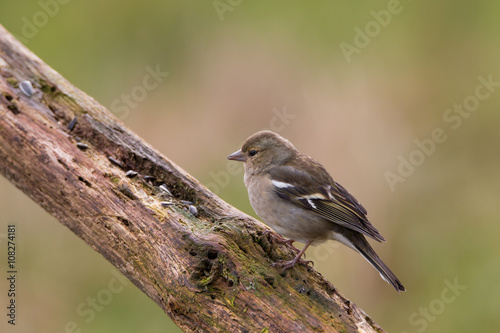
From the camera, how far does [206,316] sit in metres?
3.69

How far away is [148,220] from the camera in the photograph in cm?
408

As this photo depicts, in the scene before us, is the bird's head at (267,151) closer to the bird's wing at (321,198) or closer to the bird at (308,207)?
the bird at (308,207)

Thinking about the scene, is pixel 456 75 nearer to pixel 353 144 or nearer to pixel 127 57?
pixel 353 144

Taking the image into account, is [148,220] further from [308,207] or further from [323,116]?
[323,116]

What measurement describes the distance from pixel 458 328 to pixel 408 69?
136 inches

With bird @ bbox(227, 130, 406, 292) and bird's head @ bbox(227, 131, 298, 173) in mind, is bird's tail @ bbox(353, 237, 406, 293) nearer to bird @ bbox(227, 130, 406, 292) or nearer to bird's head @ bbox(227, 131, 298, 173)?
bird @ bbox(227, 130, 406, 292)

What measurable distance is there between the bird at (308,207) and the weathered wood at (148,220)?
0.35m

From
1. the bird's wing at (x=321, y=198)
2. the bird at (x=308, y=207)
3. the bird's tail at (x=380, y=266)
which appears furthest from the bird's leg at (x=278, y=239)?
the bird's tail at (x=380, y=266)

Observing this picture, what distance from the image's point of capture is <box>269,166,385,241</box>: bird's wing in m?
4.75

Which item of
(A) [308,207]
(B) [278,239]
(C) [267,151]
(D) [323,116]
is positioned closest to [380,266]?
(A) [308,207]

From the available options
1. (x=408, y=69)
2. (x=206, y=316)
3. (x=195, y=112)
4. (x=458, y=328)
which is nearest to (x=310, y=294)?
(x=206, y=316)

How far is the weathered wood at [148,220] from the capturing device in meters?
3.74

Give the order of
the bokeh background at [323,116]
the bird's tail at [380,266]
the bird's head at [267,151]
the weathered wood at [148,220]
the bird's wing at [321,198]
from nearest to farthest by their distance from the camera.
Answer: the weathered wood at [148,220] < the bird's tail at [380,266] < the bird's wing at [321,198] < the bird's head at [267,151] < the bokeh background at [323,116]

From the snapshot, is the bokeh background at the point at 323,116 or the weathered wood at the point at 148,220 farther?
the bokeh background at the point at 323,116
